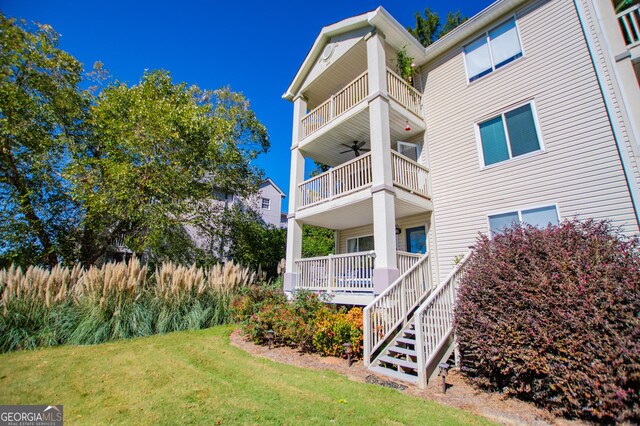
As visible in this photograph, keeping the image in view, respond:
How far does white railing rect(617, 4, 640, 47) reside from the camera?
6.64 m

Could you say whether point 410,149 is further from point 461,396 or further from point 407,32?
point 461,396

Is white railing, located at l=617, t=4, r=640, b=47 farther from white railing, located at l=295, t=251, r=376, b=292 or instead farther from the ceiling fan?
white railing, located at l=295, t=251, r=376, b=292

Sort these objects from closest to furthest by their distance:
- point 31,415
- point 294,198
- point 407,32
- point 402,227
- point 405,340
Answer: point 31,415
point 405,340
point 407,32
point 402,227
point 294,198

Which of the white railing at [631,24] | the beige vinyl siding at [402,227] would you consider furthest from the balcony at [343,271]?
the white railing at [631,24]

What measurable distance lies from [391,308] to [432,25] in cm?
2090

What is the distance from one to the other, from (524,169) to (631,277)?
467 cm

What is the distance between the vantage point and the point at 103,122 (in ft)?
46.3

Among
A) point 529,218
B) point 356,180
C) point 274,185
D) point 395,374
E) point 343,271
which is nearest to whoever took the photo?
point 395,374

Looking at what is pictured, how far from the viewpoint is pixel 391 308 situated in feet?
22.7

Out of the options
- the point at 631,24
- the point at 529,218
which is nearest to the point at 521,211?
the point at 529,218

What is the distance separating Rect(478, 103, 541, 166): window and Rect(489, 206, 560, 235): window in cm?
171

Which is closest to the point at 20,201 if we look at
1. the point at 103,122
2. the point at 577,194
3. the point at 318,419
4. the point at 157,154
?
the point at 103,122

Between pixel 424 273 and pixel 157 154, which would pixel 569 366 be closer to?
pixel 424 273

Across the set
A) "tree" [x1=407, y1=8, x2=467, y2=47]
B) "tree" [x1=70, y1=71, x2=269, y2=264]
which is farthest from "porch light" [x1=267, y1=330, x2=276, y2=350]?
"tree" [x1=407, y1=8, x2=467, y2=47]
